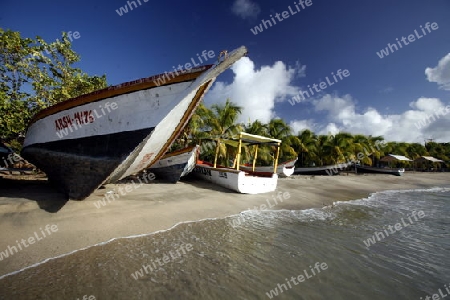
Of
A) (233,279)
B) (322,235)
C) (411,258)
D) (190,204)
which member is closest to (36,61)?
(190,204)

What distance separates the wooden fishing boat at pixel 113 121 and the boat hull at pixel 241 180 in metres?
4.39

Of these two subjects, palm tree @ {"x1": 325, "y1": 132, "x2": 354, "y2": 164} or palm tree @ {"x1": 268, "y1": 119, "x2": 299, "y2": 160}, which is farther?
palm tree @ {"x1": 325, "y1": 132, "x2": 354, "y2": 164}

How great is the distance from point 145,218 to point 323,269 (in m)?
4.18

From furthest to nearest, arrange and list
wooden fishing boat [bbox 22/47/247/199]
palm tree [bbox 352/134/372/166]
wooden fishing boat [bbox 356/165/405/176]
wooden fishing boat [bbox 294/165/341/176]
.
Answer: palm tree [bbox 352/134/372/166] < wooden fishing boat [bbox 356/165/405/176] < wooden fishing boat [bbox 294/165/341/176] < wooden fishing boat [bbox 22/47/247/199]

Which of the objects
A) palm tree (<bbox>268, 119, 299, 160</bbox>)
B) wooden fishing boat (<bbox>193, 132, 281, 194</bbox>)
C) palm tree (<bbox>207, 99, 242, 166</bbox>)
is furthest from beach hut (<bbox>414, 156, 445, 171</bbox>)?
wooden fishing boat (<bbox>193, 132, 281, 194</bbox>)

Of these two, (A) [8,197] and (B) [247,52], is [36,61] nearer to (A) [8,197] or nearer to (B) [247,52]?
(A) [8,197]

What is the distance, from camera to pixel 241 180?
944cm

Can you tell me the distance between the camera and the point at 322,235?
17.7 feet

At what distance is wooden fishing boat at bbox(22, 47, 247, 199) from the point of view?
15.1 ft

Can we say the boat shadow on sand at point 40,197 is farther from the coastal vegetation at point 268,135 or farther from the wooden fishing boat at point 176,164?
the coastal vegetation at point 268,135

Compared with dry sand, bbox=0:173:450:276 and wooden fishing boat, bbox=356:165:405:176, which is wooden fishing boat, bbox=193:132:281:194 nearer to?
dry sand, bbox=0:173:450:276

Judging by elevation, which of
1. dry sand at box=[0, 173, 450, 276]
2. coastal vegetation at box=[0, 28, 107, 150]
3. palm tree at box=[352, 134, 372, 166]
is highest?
coastal vegetation at box=[0, 28, 107, 150]

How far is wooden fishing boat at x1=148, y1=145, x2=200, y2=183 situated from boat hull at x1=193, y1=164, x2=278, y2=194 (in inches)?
53.0

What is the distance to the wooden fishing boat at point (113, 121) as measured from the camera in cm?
459
